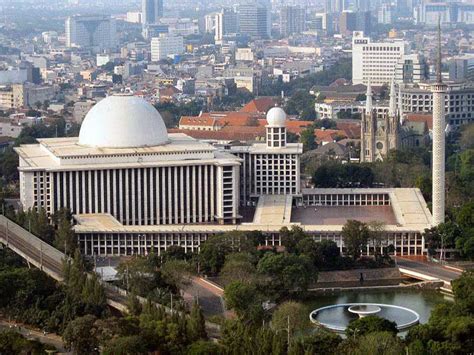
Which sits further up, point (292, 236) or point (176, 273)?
point (292, 236)

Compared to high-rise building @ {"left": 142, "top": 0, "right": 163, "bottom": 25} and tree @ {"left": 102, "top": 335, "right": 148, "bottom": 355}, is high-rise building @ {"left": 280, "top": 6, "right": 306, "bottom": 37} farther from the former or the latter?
tree @ {"left": 102, "top": 335, "right": 148, "bottom": 355}

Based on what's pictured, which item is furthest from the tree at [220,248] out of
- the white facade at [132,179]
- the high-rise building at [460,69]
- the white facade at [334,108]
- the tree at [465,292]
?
the high-rise building at [460,69]

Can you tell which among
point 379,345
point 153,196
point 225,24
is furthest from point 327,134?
point 225,24

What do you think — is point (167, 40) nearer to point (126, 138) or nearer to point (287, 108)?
point (287, 108)

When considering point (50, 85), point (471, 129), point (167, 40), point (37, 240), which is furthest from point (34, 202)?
point (167, 40)

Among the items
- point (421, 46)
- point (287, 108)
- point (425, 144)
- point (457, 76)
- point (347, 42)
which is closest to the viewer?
point (425, 144)

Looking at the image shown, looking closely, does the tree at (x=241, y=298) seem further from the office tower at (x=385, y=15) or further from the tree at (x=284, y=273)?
the office tower at (x=385, y=15)

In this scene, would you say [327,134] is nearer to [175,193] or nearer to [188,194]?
[188,194]
